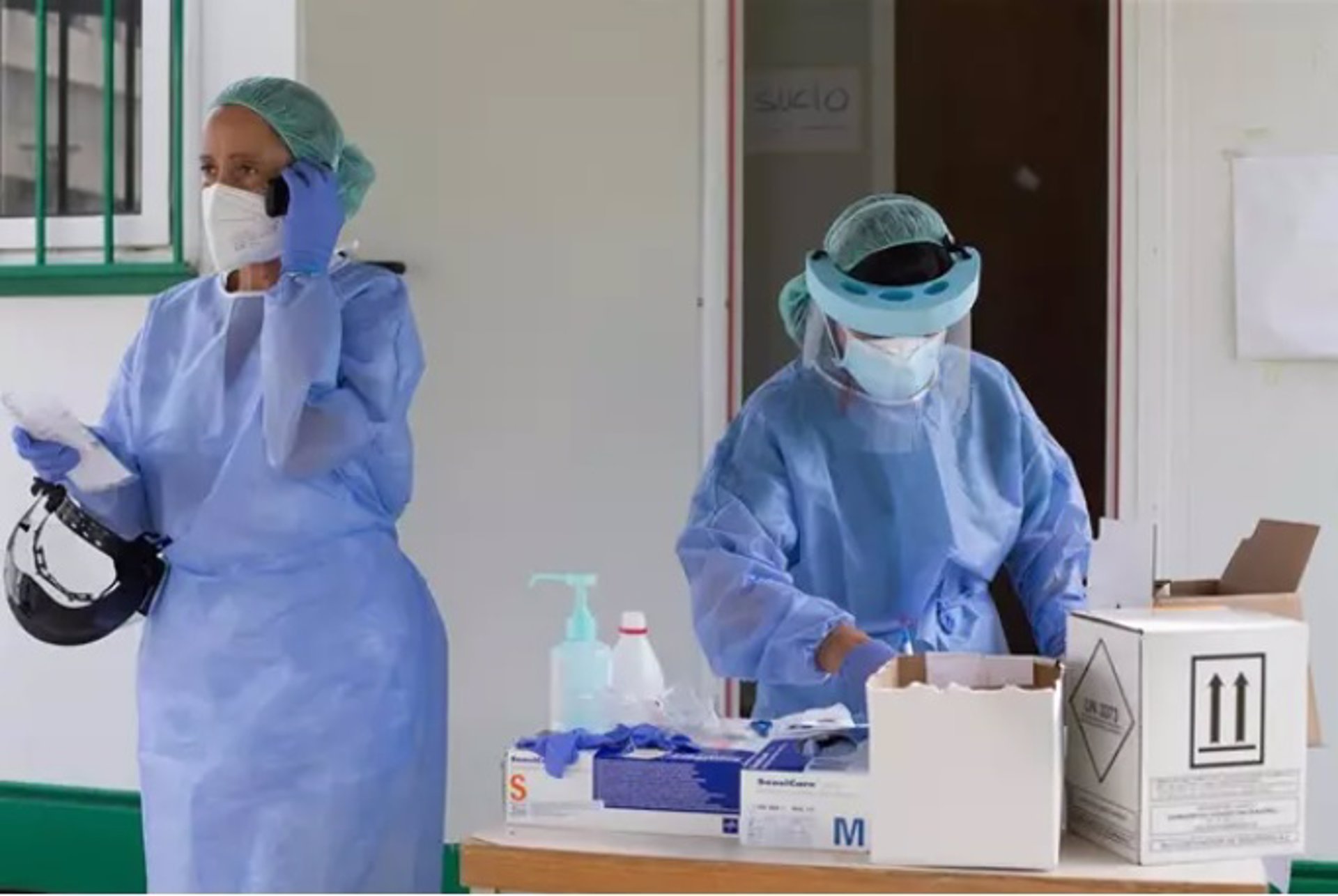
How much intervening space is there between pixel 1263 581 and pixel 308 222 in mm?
1229

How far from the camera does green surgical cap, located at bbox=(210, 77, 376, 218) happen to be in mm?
2035

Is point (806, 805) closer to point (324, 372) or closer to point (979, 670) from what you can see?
point (979, 670)

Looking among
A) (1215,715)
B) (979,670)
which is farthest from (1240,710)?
(979,670)

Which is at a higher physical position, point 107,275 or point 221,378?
point 107,275

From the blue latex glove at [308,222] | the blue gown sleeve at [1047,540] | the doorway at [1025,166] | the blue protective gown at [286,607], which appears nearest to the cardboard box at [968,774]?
the blue gown sleeve at [1047,540]

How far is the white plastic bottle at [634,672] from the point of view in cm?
181

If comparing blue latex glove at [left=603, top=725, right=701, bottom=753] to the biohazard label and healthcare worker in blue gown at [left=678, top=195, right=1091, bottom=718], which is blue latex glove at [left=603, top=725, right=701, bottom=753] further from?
the biohazard label

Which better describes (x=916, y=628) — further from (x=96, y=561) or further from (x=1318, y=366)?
(x=96, y=561)

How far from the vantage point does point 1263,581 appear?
1911 millimetres

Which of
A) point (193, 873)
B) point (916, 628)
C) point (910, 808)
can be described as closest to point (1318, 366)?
point (916, 628)

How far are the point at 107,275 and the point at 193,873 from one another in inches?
56.2

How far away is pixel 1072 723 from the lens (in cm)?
156

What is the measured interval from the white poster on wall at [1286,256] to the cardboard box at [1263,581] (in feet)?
2.47

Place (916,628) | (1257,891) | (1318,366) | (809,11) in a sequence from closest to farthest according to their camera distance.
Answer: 1. (1257,891)
2. (916,628)
3. (1318,366)
4. (809,11)
